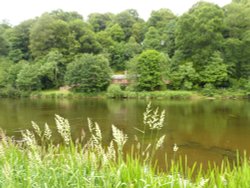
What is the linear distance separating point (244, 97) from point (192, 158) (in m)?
24.9

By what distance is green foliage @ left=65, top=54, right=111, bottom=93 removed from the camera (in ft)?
120

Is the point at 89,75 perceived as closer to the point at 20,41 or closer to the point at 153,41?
the point at 153,41

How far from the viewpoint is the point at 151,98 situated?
33.6 metres

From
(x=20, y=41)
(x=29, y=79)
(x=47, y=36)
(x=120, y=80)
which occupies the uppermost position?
(x=47, y=36)

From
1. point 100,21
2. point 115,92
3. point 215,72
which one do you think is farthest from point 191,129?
point 100,21

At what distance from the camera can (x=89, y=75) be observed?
121 feet

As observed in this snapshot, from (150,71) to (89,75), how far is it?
7.82 m

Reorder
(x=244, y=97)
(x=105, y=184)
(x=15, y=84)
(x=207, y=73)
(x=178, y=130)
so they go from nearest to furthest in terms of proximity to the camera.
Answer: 1. (x=105, y=184)
2. (x=178, y=130)
3. (x=244, y=97)
4. (x=207, y=73)
5. (x=15, y=84)

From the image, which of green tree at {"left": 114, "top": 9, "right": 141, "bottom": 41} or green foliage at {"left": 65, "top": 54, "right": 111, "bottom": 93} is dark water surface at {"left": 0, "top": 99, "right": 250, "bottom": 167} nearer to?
green foliage at {"left": 65, "top": 54, "right": 111, "bottom": 93}

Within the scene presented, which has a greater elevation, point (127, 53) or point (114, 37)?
point (114, 37)

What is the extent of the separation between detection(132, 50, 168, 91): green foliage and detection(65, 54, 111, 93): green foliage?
428 cm

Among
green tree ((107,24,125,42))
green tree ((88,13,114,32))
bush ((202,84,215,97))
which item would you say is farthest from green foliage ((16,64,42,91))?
green tree ((88,13,114,32))

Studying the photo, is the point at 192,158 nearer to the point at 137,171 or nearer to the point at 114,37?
the point at 137,171

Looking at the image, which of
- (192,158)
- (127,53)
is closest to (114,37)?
(127,53)
